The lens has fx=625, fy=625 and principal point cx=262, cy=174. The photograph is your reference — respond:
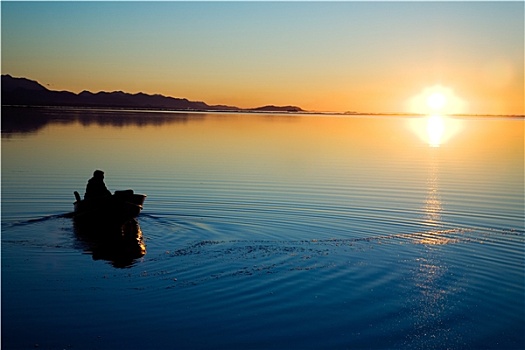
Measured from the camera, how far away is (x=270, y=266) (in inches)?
647

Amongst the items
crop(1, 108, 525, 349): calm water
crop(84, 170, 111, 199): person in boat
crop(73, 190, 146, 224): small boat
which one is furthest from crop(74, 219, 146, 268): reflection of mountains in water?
crop(84, 170, 111, 199): person in boat

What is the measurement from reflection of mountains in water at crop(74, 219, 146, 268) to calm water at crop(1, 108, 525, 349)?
162 millimetres

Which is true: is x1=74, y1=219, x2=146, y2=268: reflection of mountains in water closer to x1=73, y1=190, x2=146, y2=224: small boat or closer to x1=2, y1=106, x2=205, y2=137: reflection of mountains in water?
x1=73, y1=190, x2=146, y2=224: small boat

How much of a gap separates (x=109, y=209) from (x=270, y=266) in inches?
323

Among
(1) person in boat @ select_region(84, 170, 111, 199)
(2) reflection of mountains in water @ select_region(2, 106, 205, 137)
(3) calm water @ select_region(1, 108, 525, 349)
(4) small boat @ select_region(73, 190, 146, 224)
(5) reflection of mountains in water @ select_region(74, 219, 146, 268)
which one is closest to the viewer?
(3) calm water @ select_region(1, 108, 525, 349)

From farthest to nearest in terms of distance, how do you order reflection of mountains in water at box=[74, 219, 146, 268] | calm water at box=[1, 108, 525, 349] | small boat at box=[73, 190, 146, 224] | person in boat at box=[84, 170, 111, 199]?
person in boat at box=[84, 170, 111, 199]
small boat at box=[73, 190, 146, 224]
reflection of mountains in water at box=[74, 219, 146, 268]
calm water at box=[1, 108, 525, 349]

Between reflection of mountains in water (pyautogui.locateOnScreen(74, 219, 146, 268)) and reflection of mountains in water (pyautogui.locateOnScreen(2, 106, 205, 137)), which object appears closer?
reflection of mountains in water (pyautogui.locateOnScreen(74, 219, 146, 268))

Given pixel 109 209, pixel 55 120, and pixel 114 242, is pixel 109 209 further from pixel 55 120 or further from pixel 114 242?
pixel 55 120

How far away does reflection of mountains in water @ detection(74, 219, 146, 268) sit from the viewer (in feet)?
56.4

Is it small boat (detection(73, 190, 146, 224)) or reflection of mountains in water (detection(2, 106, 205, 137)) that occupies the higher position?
reflection of mountains in water (detection(2, 106, 205, 137))

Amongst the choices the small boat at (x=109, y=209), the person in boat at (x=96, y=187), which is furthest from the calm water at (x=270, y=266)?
the person in boat at (x=96, y=187)

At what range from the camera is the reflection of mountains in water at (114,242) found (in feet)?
56.4

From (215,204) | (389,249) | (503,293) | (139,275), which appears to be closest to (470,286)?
(503,293)

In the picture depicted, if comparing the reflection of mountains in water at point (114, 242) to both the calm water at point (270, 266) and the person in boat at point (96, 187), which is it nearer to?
the calm water at point (270, 266)
